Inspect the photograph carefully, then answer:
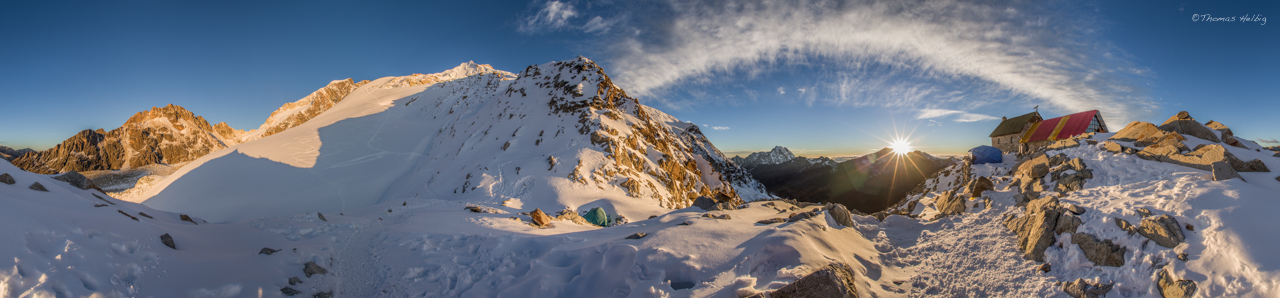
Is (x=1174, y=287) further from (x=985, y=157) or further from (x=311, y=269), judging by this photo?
(x=311, y=269)

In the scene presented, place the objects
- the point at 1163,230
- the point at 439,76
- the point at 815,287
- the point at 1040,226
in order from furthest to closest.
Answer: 1. the point at 439,76
2. the point at 1040,226
3. the point at 1163,230
4. the point at 815,287

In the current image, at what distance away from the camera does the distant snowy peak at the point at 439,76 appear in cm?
10032

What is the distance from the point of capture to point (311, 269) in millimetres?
7406

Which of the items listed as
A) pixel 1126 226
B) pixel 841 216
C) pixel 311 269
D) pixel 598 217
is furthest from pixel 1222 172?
pixel 598 217

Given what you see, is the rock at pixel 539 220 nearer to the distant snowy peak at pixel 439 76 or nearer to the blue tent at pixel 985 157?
the blue tent at pixel 985 157

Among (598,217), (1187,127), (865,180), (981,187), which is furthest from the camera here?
(865,180)

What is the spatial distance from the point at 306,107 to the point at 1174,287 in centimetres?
13852

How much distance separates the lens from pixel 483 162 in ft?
106

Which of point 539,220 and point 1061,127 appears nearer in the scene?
point 539,220

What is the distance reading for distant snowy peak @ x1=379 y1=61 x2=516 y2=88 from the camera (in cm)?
10032

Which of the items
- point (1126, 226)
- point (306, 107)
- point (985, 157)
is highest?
Answer: point (306, 107)

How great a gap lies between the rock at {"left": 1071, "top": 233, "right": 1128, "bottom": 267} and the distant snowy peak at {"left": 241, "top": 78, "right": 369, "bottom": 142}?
5025 inches

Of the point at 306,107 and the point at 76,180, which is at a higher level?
the point at 306,107

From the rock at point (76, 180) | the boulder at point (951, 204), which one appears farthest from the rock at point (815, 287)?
the rock at point (76, 180)
